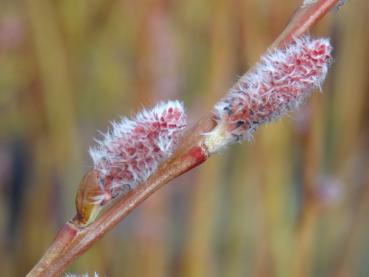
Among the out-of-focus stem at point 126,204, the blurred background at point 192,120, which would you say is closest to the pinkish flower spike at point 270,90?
the out-of-focus stem at point 126,204

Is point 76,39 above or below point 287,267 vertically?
above

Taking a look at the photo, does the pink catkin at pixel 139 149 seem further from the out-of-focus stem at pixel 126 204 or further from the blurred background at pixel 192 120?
the blurred background at pixel 192 120

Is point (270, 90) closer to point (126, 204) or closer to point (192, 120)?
point (126, 204)

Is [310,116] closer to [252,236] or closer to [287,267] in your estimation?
Result: [287,267]

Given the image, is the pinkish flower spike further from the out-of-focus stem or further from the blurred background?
the blurred background

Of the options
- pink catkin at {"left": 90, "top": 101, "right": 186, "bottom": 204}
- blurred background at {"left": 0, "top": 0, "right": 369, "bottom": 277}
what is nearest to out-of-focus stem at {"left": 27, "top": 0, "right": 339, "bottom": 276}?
pink catkin at {"left": 90, "top": 101, "right": 186, "bottom": 204}

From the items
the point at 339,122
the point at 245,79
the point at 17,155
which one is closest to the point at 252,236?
the point at 339,122
